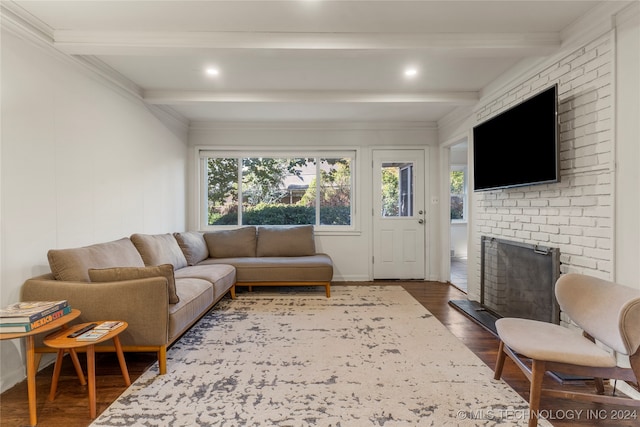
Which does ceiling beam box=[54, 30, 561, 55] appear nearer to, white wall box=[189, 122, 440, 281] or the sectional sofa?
the sectional sofa

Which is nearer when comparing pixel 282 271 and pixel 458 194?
pixel 282 271

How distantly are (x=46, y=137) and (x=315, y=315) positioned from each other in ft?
8.89

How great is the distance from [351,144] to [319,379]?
11.4ft

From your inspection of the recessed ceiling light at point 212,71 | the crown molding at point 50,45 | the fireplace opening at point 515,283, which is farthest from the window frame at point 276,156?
the fireplace opening at point 515,283

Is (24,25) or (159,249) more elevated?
(24,25)

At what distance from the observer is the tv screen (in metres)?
2.25

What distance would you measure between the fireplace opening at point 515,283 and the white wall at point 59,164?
366 cm

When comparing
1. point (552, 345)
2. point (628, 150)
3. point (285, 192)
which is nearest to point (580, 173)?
point (628, 150)

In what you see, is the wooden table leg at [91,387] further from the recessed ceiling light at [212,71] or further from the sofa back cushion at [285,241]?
the sofa back cushion at [285,241]

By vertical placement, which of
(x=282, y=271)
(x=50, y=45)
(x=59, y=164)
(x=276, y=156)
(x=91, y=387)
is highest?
(x=50, y=45)

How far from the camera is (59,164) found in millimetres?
2309

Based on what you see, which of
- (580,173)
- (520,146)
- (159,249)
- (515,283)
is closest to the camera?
(580,173)

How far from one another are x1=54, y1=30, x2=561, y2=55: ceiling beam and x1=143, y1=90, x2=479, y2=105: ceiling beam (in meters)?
1.12

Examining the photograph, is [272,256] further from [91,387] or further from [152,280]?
[91,387]
